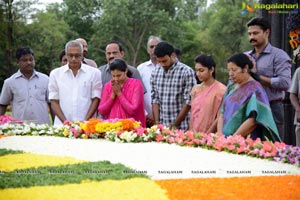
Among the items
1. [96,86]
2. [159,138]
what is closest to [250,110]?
[159,138]

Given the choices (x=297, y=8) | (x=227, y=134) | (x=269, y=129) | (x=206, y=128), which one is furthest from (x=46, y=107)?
(x=297, y=8)

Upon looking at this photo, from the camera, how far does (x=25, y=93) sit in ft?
21.6

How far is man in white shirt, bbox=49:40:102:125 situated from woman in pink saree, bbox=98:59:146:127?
0.30 m

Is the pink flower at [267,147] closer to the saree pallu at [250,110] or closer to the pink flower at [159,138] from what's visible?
the saree pallu at [250,110]

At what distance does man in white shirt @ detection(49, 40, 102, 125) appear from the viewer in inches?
232

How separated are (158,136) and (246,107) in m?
0.94

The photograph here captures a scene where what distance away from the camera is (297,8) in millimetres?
7254

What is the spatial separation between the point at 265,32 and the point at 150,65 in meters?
2.12

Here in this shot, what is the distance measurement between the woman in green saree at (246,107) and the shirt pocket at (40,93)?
2917 millimetres

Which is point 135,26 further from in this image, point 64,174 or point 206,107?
point 64,174

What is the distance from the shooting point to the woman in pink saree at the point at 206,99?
17.3 ft

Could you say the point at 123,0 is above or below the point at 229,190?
above

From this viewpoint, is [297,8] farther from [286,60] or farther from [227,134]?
[227,134]

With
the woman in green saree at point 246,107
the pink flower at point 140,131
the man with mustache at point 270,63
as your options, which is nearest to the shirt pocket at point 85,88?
the pink flower at point 140,131
